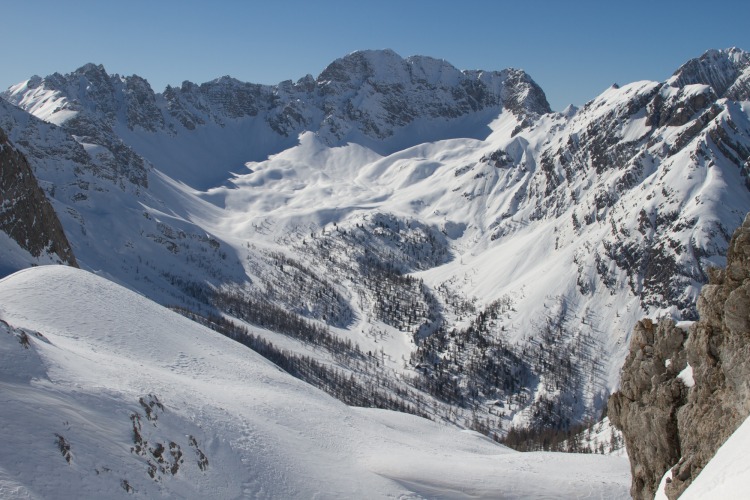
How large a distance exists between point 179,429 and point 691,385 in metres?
32.3

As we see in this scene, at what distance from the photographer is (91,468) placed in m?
30.0

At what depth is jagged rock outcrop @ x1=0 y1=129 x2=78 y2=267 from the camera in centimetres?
9944

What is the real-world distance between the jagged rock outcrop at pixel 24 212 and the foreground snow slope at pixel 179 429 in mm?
37571

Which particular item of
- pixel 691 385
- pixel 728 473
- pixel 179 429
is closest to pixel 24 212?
pixel 179 429

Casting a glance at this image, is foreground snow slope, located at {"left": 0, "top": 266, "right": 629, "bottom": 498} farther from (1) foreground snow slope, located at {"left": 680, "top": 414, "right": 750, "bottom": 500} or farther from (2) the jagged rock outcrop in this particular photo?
(2) the jagged rock outcrop

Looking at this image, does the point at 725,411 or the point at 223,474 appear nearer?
→ the point at 725,411

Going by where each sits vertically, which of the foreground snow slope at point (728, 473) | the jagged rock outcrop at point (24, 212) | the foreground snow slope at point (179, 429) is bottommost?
the foreground snow slope at point (179, 429)

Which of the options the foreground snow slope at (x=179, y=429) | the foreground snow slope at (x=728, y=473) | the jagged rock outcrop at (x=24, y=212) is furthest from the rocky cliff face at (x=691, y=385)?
the jagged rock outcrop at (x=24, y=212)

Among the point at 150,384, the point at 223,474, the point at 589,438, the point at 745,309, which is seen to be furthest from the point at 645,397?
the point at 589,438

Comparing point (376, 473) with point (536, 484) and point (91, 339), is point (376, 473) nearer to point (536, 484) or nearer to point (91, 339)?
point (536, 484)

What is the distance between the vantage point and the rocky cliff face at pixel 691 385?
73.2 feet

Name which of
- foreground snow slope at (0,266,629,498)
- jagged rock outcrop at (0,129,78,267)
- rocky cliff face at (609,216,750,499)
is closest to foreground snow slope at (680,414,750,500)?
rocky cliff face at (609,216,750,499)

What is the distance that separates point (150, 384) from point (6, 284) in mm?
30315

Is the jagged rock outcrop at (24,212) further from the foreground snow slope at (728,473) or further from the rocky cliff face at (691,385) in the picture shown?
the foreground snow slope at (728,473)
